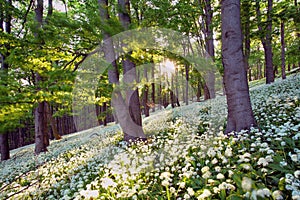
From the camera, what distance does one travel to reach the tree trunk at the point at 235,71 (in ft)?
15.4

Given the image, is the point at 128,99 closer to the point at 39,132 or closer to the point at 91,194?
the point at 91,194

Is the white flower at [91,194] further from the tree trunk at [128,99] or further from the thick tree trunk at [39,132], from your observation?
the thick tree trunk at [39,132]

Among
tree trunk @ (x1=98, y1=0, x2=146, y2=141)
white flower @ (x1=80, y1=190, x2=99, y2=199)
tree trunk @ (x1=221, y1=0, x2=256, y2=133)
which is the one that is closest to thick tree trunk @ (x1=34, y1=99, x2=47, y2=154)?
tree trunk @ (x1=98, y1=0, x2=146, y2=141)

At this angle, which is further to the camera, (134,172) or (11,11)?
(11,11)

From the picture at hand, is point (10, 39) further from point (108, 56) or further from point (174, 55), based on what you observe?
point (174, 55)

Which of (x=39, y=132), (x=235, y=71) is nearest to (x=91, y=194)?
(x=235, y=71)

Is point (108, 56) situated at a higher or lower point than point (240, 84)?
higher

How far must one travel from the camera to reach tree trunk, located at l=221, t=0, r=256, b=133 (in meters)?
4.68

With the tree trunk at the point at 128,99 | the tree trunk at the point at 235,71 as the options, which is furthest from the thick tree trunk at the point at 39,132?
the tree trunk at the point at 235,71

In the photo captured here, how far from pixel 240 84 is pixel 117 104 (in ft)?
15.2

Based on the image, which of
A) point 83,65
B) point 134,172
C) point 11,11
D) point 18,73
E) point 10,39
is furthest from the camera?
point 18,73

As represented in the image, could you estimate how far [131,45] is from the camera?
6.41 m

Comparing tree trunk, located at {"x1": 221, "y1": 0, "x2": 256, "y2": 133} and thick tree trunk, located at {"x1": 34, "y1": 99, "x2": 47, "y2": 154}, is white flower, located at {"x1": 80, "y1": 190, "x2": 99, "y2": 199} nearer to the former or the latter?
tree trunk, located at {"x1": 221, "y1": 0, "x2": 256, "y2": 133}

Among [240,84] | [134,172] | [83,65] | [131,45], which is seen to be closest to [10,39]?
[83,65]
